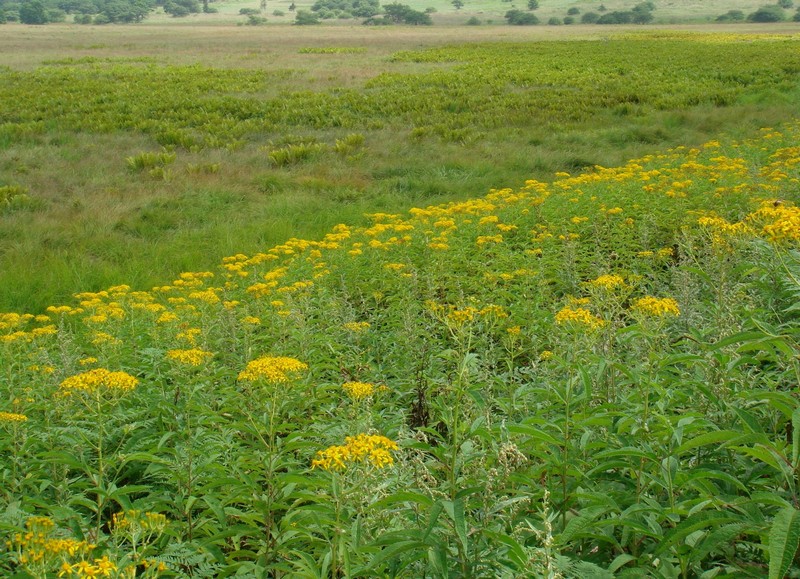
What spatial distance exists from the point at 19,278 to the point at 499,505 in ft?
24.3

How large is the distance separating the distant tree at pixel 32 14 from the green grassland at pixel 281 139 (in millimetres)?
76133

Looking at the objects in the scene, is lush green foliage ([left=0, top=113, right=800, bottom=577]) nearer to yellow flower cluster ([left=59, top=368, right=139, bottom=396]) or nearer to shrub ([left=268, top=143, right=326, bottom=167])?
yellow flower cluster ([left=59, top=368, right=139, bottom=396])

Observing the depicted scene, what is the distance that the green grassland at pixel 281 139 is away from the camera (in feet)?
30.3

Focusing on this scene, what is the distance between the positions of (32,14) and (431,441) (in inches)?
4437

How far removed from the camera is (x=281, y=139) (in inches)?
630

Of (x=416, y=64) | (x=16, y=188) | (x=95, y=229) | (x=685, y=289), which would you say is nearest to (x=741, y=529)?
(x=685, y=289)

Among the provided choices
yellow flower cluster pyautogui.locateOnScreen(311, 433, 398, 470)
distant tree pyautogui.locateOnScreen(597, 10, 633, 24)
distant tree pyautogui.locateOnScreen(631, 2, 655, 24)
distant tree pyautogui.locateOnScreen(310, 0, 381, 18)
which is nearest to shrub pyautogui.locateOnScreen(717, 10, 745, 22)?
distant tree pyautogui.locateOnScreen(631, 2, 655, 24)

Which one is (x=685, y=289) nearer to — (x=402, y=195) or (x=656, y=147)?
(x=402, y=195)

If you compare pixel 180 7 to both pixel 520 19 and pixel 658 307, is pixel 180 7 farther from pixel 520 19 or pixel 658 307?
pixel 658 307

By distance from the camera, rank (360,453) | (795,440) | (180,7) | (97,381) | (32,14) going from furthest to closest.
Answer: (180,7) → (32,14) → (97,381) → (360,453) → (795,440)

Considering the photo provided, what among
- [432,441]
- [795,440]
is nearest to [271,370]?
[432,441]

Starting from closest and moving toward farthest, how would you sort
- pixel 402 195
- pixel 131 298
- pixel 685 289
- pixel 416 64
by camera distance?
pixel 685 289, pixel 131 298, pixel 402 195, pixel 416 64

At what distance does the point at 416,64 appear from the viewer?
3559cm

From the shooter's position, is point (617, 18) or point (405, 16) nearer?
point (617, 18)
